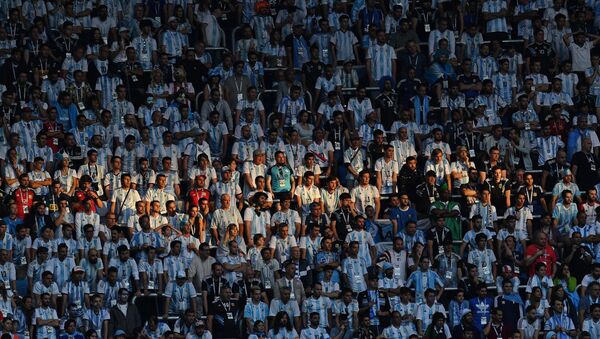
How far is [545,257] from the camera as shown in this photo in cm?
2756

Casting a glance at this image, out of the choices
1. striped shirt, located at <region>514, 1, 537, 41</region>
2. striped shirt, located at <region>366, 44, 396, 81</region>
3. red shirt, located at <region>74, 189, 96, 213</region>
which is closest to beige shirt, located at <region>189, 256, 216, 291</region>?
red shirt, located at <region>74, 189, 96, 213</region>

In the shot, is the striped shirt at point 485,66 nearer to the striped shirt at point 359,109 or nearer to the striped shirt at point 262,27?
the striped shirt at point 359,109

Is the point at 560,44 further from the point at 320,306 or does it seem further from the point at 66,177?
the point at 66,177

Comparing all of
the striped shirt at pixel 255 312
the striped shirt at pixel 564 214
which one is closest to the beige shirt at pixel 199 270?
the striped shirt at pixel 255 312

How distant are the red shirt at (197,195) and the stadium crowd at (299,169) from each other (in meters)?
0.04

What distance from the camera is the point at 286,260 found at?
27.2 m

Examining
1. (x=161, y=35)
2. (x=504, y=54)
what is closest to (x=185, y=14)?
(x=161, y=35)

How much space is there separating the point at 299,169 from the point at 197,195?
182 centimetres

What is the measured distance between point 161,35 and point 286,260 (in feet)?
18.2

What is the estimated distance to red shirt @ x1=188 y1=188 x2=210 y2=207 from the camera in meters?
27.8

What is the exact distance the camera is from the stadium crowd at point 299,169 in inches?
1050

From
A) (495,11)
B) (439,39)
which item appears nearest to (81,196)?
(439,39)

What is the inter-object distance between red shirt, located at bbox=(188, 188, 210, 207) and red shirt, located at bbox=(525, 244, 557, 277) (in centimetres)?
497

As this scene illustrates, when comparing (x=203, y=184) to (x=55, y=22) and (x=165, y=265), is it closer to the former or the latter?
(x=165, y=265)
